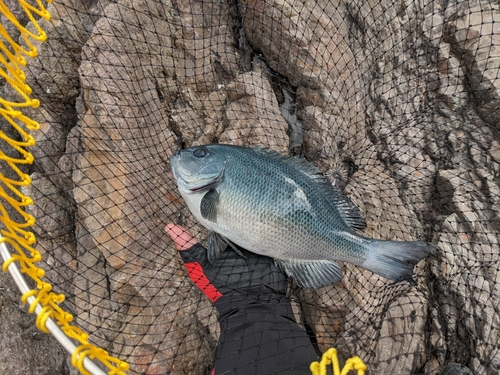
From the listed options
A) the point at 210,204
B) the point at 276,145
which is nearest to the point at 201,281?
the point at 210,204

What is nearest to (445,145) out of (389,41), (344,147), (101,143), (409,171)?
(409,171)

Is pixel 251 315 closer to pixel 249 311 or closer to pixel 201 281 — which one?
pixel 249 311

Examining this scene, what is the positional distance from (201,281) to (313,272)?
3.16ft

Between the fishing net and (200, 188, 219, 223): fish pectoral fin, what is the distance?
0.79 meters

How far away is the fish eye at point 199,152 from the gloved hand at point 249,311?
805 mm

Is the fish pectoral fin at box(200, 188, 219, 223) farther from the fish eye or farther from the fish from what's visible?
the fish eye

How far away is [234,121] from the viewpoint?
11.7ft

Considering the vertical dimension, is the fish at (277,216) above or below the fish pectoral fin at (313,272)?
above

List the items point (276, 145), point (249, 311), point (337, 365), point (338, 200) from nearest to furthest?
point (337, 365) < point (338, 200) < point (249, 311) < point (276, 145)

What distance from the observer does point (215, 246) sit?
110 inches

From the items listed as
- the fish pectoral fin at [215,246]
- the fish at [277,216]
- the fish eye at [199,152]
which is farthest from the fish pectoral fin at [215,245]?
the fish eye at [199,152]

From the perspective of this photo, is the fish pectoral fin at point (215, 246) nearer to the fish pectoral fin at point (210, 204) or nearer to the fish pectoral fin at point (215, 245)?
the fish pectoral fin at point (215, 245)

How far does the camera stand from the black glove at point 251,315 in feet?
8.88

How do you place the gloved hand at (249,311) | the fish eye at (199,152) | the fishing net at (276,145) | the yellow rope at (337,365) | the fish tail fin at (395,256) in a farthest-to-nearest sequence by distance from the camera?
the fishing net at (276,145)
the gloved hand at (249,311)
the fish eye at (199,152)
the fish tail fin at (395,256)
the yellow rope at (337,365)
